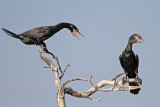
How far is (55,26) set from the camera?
9.39 m

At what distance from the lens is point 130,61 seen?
29.3 feet

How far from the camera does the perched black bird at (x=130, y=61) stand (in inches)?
345

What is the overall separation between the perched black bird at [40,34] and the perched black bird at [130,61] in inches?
59.2

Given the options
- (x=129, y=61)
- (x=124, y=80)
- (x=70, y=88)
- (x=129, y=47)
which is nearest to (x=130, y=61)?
(x=129, y=61)

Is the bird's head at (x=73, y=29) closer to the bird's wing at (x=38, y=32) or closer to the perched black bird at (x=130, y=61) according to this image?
the bird's wing at (x=38, y=32)

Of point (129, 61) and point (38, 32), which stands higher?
point (38, 32)

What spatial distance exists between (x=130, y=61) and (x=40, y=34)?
2447mm

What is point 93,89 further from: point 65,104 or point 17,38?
point 17,38

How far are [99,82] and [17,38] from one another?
8.47 feet

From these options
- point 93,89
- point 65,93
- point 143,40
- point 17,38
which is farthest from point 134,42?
point 17,38

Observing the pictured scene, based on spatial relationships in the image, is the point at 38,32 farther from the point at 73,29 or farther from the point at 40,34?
the point at 73,29

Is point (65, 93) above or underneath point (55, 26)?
underneath

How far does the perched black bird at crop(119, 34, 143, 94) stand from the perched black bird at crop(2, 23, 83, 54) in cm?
150

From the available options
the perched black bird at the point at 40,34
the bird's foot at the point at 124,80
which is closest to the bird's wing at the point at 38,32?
the perched black bird at the point at 40,34
